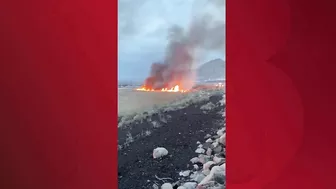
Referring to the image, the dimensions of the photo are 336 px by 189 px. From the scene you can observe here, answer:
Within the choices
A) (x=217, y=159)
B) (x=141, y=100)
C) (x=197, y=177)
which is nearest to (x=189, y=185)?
(x=197, y=177)

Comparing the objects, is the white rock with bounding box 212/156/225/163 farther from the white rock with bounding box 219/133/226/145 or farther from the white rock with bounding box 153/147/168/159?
the white rock with bounding box 153/147/168/159

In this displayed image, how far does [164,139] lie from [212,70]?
1.86 ft

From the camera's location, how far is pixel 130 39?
2.32m

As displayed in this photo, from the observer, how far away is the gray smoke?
2.32 metres

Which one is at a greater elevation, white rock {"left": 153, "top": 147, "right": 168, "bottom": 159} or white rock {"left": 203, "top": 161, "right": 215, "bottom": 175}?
white rock {"left": 153, "top": 147, "right": 168, "bottom": 159}

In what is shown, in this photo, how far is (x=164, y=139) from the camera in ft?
7.58

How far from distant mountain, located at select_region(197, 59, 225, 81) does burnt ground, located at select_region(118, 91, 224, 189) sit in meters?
0.13

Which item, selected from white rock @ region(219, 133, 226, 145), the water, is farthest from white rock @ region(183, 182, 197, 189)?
the water

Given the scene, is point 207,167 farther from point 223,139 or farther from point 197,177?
point 223,139

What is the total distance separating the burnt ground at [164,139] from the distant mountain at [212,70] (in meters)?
0.13

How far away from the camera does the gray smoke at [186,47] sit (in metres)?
2.32
